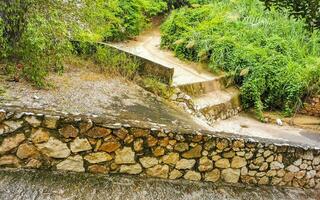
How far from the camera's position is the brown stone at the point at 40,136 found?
3.90 m

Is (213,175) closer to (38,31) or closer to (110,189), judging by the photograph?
(110,189)

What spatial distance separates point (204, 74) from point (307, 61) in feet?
10.0

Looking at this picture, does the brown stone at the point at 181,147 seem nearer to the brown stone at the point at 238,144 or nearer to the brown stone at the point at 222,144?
the brown stone at the point at 222,144

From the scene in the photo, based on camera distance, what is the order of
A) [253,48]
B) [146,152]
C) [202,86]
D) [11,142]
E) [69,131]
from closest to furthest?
[11,142] < [69,131] < [146,152] < [202,86] < [253,48]

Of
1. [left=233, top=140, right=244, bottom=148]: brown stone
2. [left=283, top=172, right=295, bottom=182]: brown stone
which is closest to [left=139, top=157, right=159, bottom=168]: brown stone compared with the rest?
[left=233, top=140, right=244, bottom=148]: brown stone

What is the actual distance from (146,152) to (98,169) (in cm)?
58

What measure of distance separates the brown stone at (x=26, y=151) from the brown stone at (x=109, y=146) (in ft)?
2.28

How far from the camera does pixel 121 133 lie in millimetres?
4156

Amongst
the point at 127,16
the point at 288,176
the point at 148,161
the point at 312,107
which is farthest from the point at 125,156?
the point at 127,16

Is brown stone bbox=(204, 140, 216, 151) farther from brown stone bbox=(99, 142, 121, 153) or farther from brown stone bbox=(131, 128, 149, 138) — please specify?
brown stone bbox=(99, 142, 121, 153)

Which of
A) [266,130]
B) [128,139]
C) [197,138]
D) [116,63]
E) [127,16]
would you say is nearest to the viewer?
[128,139]

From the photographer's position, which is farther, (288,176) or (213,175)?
(288,176)

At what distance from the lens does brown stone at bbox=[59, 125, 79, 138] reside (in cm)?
396

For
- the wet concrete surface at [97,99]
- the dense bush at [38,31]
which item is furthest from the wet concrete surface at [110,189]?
the dense bush at [38,31]
